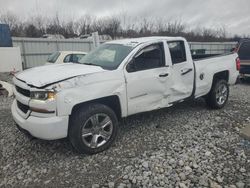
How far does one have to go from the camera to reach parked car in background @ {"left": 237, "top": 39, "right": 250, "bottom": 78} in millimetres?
9938

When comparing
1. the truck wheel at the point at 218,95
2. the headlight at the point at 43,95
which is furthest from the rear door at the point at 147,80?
the truck wheel at the point at 218,95

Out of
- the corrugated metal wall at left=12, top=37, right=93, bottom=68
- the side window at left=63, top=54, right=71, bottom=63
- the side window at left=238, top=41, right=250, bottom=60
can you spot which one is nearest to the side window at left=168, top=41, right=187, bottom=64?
the side window at left=238, top=41, right=250, bottom=60

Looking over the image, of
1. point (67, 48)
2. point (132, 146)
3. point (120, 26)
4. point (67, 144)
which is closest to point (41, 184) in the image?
point (67, 144)

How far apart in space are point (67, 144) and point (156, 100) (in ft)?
5.78

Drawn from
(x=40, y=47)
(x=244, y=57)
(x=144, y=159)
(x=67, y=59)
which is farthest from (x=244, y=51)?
(x=40, y=47)

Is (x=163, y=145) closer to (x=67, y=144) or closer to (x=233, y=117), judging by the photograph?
(x=67, y=144)

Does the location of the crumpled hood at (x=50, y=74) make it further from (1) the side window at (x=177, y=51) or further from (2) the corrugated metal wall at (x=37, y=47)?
(2) the corrugated metal wall at (x=37, y=47)

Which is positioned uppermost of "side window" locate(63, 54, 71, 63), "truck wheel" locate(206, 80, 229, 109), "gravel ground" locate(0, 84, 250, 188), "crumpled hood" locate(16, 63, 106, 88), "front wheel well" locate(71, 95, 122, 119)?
"crumpled hood" locate(16, 63, 106, 88)

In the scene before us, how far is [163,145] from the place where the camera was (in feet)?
13.3

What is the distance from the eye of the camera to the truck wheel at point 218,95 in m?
5.88

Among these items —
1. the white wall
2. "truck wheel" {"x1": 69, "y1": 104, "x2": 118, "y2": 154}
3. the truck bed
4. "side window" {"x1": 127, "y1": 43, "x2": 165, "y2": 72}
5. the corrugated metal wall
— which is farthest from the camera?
the corrugated metal wall

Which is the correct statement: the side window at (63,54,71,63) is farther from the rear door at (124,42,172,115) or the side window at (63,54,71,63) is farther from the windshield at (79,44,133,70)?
the rear door at (124,42,172,115)

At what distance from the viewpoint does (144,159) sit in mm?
3615

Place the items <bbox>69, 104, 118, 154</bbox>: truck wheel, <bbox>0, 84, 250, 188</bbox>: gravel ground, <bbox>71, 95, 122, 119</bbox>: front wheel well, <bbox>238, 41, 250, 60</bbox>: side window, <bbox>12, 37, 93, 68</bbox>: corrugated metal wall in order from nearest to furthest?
1. <bbox>0, 84, 250, 188</bbox>: gravel ground
2. <bbox>69, 104, 118, 154</bbox>: truck wheel
3. <bbox>71, 95, 122, 119</bbox>: front wheel well
4. <bbox>238, 41, 250, 60</bbox>: side window
5. <bbox>12, 37, 93, 68</bbox>: corrugated metal wall
